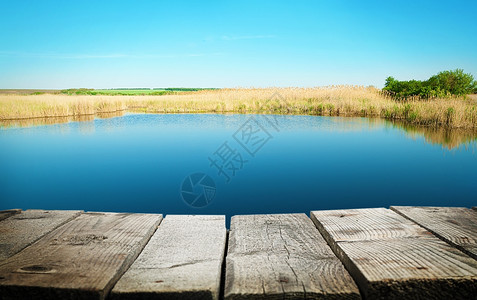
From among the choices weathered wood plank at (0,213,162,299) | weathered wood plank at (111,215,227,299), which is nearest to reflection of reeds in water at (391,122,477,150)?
weathered wood plank at (111,215,227,299)

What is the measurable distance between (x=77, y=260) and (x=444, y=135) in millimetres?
10599

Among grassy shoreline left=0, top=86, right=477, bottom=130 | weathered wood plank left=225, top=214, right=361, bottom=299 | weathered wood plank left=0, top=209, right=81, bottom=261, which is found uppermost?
grassy shoreline left=0, top=86, right=477, bottom=130

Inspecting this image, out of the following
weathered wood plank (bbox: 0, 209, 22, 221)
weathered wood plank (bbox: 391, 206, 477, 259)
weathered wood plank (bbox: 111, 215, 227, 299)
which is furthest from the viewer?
weathered wood plank (bbox: 0, 209, 22, 221)

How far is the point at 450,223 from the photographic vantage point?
1.54 metres

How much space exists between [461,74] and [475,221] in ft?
87.0

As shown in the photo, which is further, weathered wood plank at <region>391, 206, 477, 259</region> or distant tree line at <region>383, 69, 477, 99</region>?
distant tree line at <region>383, 69, 477, 99</region>

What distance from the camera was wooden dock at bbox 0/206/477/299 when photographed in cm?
105

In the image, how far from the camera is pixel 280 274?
112 centimetres

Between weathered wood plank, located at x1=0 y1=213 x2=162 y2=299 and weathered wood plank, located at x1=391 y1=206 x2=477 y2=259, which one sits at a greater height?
weathered wood plank, located at x1=391 y1=206 x2=477 y2=259

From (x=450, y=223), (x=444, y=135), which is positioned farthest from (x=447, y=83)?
(x=450, y=223)

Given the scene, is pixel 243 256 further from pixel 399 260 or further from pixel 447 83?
pixel 447 83

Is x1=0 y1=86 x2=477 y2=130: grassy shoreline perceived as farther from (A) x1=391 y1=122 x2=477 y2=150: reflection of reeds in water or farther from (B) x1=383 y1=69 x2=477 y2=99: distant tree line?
(B) x1=383 y1=69 x2=477 y2=99: distant tree line

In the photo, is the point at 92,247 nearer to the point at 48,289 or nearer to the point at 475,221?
the point at 48,289

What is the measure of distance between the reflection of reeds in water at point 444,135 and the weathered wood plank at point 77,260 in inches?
340
